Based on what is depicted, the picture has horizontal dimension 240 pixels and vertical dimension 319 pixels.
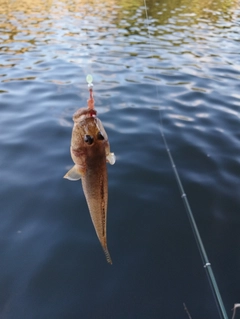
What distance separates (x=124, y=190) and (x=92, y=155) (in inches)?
132

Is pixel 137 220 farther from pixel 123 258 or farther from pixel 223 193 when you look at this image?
pixel 223 193

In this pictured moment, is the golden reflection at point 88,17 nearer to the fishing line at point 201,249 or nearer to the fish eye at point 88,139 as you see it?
the fishing line at point 201,249

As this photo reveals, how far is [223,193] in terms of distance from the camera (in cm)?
482

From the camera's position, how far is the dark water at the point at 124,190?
3449mm

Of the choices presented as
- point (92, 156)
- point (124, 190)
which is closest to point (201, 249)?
point (124, 190)

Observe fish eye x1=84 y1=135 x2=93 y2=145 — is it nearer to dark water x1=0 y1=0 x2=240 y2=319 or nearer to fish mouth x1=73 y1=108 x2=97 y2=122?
fish mouth x1=73 y1=108 x2=97 y2=122

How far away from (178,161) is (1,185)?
2.89m

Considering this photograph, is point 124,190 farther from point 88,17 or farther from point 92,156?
point 88,17

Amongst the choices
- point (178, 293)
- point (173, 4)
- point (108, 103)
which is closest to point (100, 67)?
point (108, 103)

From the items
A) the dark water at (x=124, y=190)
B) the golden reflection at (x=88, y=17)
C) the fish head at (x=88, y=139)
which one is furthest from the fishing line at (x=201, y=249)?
the golden reflection at (x=88, y=17)

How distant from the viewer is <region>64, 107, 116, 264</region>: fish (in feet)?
5.14

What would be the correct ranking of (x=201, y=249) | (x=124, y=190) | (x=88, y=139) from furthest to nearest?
(x=124, y=190)
(x=201, y=249)
(x=88, y=139)

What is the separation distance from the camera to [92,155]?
1.59m

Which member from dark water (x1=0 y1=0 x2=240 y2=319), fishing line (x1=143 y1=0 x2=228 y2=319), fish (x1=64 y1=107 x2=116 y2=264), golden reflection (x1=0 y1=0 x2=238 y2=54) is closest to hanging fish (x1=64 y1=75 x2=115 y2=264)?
fish (x1=64 y1=107 x2=116 y2=264)
